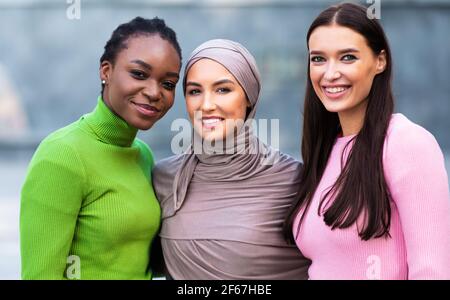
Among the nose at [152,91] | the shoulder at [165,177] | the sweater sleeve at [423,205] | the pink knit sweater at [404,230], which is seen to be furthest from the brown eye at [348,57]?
the shoulder at [165,177]

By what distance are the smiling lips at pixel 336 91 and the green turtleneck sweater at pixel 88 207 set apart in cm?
80

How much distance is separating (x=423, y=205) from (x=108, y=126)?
1234 millimetres

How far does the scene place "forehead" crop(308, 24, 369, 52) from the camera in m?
2.54

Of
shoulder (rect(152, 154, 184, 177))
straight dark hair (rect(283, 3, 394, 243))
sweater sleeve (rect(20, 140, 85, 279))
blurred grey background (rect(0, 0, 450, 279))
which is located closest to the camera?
straight dark hair (rect(283, 3, 394, 243))

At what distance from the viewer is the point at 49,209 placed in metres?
2.52

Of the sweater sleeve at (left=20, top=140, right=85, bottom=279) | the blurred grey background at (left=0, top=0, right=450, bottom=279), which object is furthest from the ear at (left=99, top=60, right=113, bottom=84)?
the blurred grey background at (left=0, top=0, right=450, bottom=279)

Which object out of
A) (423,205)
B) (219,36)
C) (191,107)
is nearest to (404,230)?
(423,205)

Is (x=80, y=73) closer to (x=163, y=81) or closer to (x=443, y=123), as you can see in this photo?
(x=443, y=123)

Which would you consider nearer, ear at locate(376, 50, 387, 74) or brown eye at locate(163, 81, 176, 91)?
ear at locate(376, 50, 387, 74)

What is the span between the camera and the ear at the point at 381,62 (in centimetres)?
260

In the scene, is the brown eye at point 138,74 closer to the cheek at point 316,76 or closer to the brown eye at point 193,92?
the brown eye at point 193,92

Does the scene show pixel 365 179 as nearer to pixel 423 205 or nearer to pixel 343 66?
pixel 423 205

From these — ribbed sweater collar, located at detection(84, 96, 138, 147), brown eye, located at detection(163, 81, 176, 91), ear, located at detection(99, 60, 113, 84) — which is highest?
ear, located at detection(99, 60, 113, 84)

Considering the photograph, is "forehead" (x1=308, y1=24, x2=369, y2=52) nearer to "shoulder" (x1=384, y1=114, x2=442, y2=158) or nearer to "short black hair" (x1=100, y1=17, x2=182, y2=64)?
"shoulder" (x1=384, y1=114, x2=442, y2=158)
